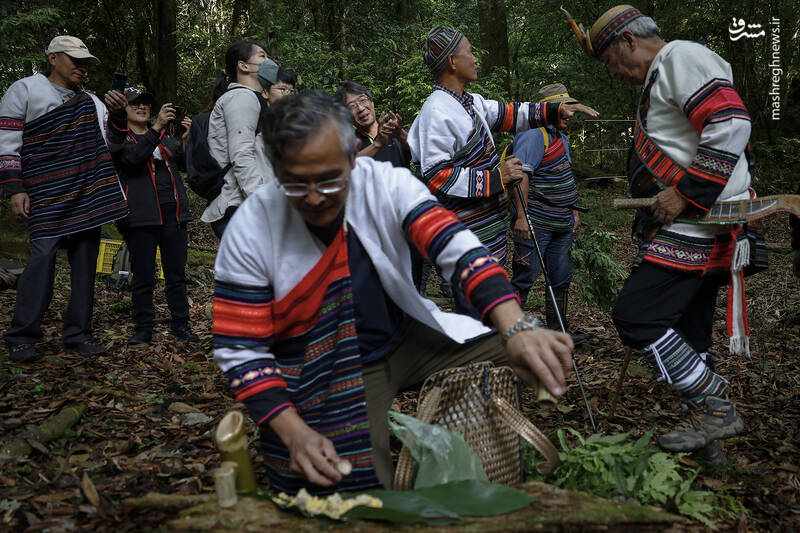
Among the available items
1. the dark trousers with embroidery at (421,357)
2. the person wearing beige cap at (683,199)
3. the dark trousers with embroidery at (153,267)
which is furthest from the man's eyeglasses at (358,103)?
the dark trousers with embroidery at (421,357)

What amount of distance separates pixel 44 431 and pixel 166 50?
39.0 ft

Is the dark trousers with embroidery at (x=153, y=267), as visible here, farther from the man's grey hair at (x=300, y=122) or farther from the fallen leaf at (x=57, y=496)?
the man's grey hair at (x=300, y=122)

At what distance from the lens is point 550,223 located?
545cm

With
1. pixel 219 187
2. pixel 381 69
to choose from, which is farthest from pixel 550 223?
pixel 381 69

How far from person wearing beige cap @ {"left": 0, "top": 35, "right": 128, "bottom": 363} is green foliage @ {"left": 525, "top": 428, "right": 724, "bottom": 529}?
153 inches

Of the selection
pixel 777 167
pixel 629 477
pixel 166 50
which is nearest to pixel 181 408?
pixel 629 477

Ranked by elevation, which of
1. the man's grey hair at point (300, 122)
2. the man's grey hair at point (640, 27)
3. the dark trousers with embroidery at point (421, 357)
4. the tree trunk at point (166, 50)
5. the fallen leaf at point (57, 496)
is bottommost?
the fallen leaf at point (57, 496)

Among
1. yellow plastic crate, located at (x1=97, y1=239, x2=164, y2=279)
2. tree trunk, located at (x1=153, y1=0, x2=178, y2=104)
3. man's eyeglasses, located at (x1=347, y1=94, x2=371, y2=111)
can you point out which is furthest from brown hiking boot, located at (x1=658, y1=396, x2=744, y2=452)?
tree trunk, located at (x1=153, y1=0, x2=178, y2=104)

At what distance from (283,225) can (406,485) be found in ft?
3.53

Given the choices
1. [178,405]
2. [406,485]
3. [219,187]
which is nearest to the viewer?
[406,485]

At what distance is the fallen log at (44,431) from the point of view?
10.1 feet

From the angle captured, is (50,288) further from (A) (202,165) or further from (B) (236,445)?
(B) (236,445)

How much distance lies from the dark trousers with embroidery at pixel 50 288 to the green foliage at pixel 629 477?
3.86m

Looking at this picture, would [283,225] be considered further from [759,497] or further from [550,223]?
[550,223]
